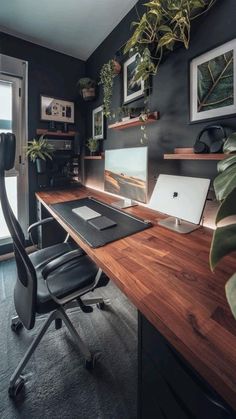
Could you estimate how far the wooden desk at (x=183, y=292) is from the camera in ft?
1.39

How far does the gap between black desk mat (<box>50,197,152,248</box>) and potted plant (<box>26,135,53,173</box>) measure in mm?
863

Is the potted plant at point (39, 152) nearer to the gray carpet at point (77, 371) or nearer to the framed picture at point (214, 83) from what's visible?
the gray carpet at point (77, 371)

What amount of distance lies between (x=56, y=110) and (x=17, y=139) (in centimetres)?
62

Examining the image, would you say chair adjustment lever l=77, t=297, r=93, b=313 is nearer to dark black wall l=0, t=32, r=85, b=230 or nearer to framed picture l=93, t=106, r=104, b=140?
dark black wall l=0, t=32, r=85, b=230

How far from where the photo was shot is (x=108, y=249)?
0.93 meters

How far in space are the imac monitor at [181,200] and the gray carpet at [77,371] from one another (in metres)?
0.83

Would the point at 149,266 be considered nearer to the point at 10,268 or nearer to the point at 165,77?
the point at 165,77

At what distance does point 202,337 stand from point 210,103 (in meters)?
1.18

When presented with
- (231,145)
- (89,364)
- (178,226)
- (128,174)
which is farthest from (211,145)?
(89,364)

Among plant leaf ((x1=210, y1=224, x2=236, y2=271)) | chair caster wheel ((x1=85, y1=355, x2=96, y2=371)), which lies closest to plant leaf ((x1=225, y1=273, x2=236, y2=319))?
plant leaf ((x1=210, y1=224, x2=236, y2=271))

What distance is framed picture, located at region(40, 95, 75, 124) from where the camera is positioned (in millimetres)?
2479

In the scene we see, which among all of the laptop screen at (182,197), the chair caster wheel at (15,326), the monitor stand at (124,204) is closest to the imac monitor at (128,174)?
the monitor stand at (124,204)

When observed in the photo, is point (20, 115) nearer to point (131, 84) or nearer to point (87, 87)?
point (87, 87)

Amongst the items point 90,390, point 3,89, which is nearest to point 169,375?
→ point 90,390
